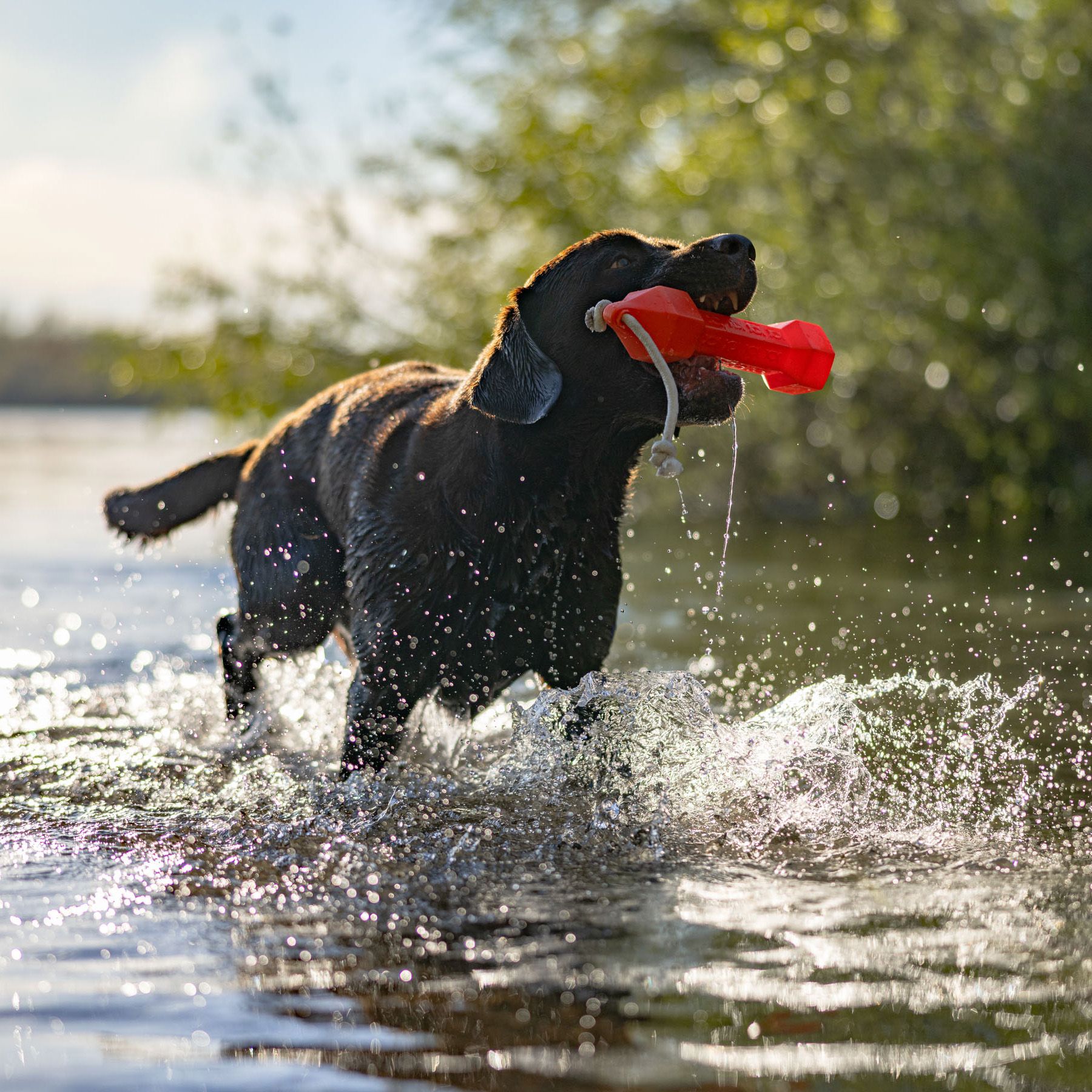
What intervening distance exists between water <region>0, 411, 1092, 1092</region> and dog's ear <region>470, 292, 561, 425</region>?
3.25 feet

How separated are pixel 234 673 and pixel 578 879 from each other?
2.50 metres

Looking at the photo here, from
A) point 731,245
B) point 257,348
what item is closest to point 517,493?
point 731,245

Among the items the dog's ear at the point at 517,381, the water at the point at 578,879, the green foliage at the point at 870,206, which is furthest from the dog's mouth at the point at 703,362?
the green foliage at the point at 870,206

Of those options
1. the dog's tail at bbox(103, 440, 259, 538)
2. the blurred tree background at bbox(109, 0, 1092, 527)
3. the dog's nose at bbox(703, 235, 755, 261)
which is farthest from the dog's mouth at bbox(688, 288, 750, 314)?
the blurred tree background at bbox(109, 0, 1092, 527)

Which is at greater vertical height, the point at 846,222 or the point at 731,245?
the point at 846,222

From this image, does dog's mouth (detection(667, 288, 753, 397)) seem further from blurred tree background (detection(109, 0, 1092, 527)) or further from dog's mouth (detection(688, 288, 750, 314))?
blurred tree background (detection(109, 0, 1092, 527))

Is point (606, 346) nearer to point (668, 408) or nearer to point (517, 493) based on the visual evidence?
point (668, 408)

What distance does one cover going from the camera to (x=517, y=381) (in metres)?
3.76

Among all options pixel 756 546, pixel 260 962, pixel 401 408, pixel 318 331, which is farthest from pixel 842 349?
pixel 260 962

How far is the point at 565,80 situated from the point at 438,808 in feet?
41.7

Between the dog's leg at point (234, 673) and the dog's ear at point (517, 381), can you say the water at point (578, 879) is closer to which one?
the dog's leg at point (234, 673)

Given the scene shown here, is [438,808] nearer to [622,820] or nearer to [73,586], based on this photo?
[622,820]

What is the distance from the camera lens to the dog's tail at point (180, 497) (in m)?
5.40

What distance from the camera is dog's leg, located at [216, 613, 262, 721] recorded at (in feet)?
17.2
